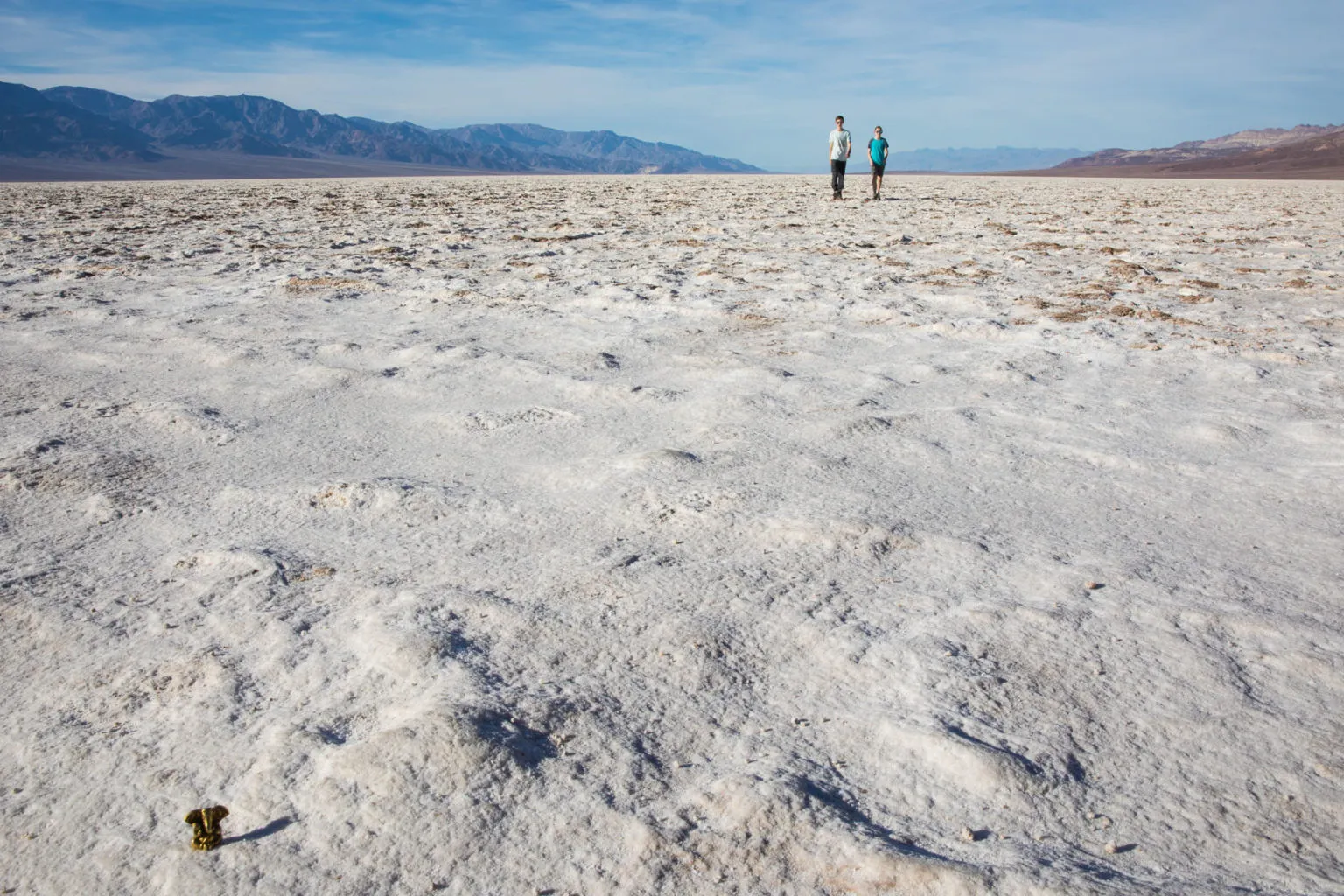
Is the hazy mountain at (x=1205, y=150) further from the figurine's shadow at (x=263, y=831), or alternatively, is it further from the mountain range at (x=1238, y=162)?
the figurine's shadow at (x=263, y=831)

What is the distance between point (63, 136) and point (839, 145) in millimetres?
177180

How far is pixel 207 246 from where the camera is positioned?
778cm

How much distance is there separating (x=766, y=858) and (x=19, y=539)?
6.03ft

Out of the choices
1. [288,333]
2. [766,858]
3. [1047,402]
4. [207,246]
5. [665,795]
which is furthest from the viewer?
[207,246]

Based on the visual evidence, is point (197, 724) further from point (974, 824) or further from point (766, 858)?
point (974, 824)

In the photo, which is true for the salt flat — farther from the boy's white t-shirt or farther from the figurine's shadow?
the boy's white t-shirt

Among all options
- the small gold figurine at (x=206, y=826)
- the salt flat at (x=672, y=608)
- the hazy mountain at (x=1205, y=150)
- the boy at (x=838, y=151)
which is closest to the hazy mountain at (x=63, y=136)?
the hazy mountain at (x=1205, y=150)

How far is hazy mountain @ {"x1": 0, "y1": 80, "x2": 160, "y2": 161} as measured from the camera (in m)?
146

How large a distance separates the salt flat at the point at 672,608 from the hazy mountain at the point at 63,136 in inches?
6534

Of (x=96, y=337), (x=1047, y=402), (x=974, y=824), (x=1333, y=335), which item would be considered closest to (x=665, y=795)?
(x=974, y=824)

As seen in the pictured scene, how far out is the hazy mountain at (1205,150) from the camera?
387 feet

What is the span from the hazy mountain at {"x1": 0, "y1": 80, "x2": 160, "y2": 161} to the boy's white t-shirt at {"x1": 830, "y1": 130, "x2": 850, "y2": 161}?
15768 centimetres

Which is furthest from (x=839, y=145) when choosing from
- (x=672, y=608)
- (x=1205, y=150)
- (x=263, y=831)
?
(x=1205, y=150)

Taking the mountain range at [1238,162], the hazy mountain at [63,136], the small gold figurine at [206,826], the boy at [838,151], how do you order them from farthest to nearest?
the hazy mountain at [63,136] < the mountain range at [1238,162] < the boy at [838,151] < the small gold figurine at [206,826]
